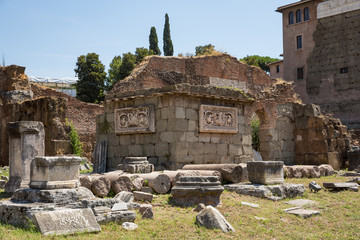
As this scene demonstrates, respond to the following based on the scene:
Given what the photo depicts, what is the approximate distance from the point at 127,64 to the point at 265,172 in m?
24.6

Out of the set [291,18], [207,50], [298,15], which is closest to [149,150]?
[207,50]

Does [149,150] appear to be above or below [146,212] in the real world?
above

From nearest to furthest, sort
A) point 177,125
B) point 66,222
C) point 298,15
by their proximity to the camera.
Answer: point 66,222 < point 177,125 < point 298,15

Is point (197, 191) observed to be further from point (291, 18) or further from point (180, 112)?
point (291, 18)

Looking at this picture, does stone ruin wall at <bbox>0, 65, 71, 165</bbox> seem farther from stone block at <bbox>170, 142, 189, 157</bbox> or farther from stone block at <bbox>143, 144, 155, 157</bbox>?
stone block at <bbox>170, 142, 189, 157</bbox>

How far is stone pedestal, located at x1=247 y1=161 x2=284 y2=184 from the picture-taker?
9.52 meters

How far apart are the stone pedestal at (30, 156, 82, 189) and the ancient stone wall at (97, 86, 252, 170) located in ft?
15.0

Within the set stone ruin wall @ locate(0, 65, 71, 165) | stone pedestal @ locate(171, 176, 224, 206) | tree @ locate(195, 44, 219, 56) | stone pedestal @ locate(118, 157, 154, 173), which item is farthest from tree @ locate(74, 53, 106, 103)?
stone pedestal @ locate(171, 176, 224, 206)

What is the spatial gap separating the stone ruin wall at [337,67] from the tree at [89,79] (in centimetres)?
1759

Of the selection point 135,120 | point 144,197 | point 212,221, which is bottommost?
point 212,221

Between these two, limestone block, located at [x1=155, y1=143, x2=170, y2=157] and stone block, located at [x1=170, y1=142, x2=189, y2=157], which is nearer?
stone block, located at [x1=170, y1=142, x2=189, y2=157]

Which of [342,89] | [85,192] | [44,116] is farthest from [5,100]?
[342,89]

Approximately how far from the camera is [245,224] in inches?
266

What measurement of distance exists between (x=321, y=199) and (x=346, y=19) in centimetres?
2524
